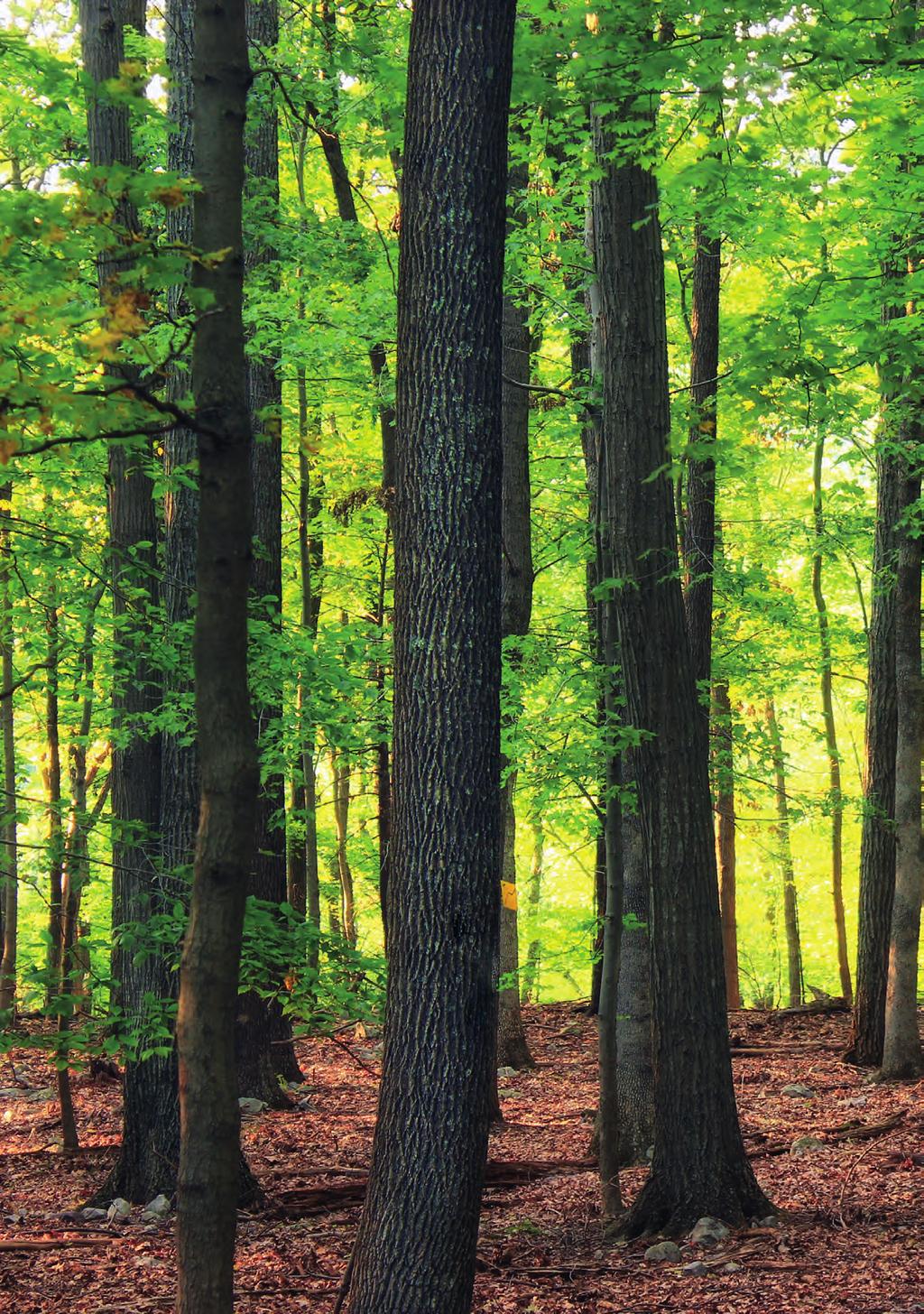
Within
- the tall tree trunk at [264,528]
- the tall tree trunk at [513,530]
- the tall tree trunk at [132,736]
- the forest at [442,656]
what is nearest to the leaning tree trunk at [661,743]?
the forest at [442,656]

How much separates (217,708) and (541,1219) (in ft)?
17.7

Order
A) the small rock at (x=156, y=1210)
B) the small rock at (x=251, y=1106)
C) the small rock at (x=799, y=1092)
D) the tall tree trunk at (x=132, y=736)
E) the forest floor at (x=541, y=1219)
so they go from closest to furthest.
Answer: the forest floor at (x=541, y=1219) → the small rock at (x=156, y=1210) → the tall tree trunk at (x=132, y=736) → the small rock at (x=799, y=1092) → the small rock at (x=251, y=1106)

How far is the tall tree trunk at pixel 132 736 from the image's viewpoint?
8.01 meters

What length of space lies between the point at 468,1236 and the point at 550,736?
20.1ft

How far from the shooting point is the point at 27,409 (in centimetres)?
379

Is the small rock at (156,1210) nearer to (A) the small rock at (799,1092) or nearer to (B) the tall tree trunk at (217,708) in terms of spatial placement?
(B) the tall tree trunk at (217,708)

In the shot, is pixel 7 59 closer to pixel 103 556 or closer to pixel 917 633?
pixel 103 556

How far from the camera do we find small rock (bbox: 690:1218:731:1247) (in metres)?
6.44

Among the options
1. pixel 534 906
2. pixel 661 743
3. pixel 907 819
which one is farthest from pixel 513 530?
pixel 534 906

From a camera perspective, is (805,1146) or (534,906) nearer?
(805,1146)

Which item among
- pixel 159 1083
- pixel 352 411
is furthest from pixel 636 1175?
pixel 352 411

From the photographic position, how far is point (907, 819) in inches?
436

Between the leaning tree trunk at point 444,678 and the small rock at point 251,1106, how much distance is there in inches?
291

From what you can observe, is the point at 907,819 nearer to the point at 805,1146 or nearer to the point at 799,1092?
the point at 799,1092
